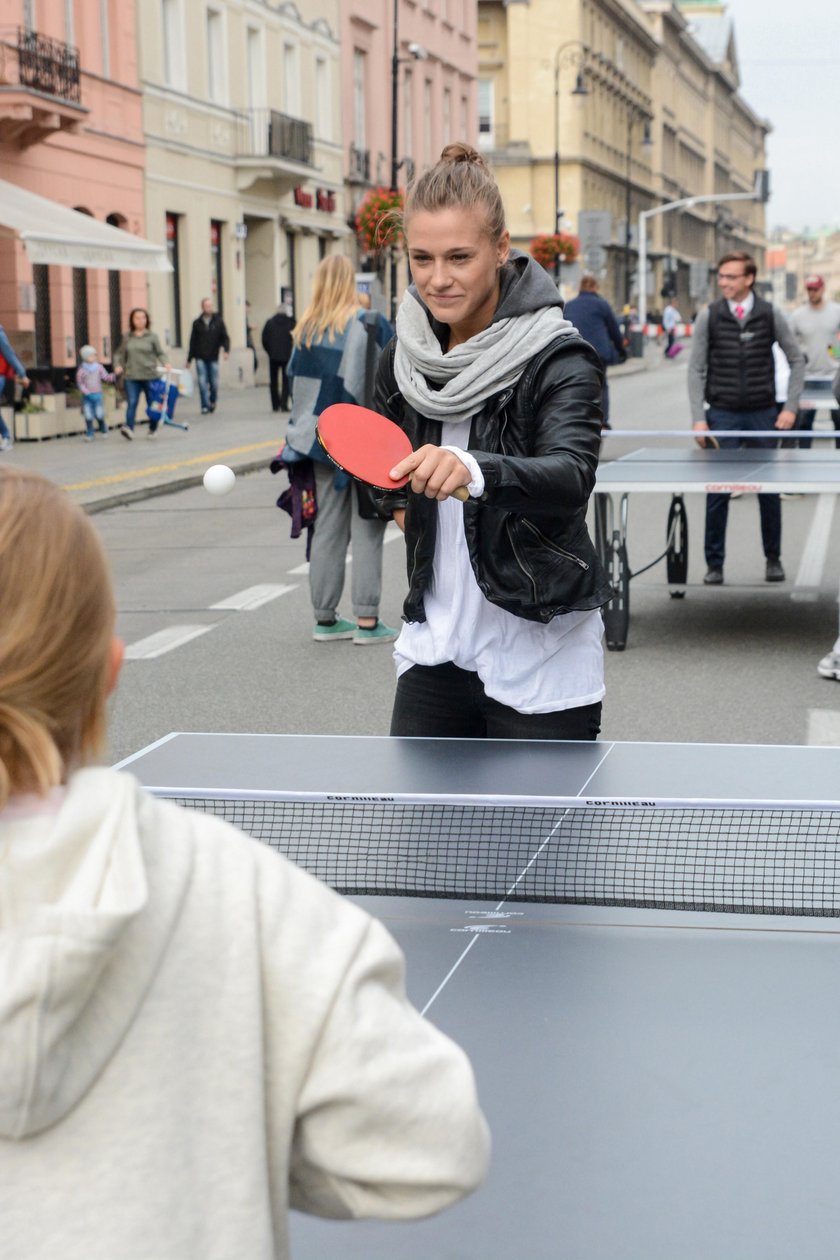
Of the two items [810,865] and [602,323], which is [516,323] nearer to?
[810,865]

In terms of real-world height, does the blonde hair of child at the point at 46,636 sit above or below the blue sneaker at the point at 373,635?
above

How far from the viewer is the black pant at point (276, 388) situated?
31097 mm

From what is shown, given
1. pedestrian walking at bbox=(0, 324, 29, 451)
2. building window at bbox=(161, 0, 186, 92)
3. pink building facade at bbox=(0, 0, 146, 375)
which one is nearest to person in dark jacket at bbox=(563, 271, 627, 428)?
pedestrian walking at bbox=(0, 324, 29, 451)

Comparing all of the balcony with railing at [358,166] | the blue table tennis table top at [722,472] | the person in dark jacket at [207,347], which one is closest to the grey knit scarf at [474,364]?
the blue table tennis table top at [722,472]

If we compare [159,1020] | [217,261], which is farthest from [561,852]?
[217,261]

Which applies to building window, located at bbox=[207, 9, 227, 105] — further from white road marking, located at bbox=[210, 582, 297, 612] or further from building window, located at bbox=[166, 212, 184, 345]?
white road marking, located at bbox=[210, 582, 297, 612]

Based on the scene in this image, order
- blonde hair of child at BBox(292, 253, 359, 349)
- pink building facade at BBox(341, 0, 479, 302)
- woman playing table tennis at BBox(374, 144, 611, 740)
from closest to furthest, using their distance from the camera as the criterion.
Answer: woman playing table tennis at BBox(374, 144, 611, 740)
blonde hair of child at BBox(292, 253, 359, 349)
pink building facade at BBox(341, 0, 479, 302)

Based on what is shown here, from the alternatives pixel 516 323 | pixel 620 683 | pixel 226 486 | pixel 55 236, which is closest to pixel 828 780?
pixel 516 323

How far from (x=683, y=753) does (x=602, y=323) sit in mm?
16830

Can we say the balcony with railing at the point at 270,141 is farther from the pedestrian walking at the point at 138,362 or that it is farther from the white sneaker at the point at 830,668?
the white sneaker at the point at 830,668

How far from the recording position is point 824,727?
25.1 feet

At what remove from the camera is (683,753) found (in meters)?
3.94

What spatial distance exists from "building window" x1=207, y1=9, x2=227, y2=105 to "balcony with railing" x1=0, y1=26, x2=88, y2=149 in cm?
915

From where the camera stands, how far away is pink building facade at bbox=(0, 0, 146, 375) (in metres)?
28.9
